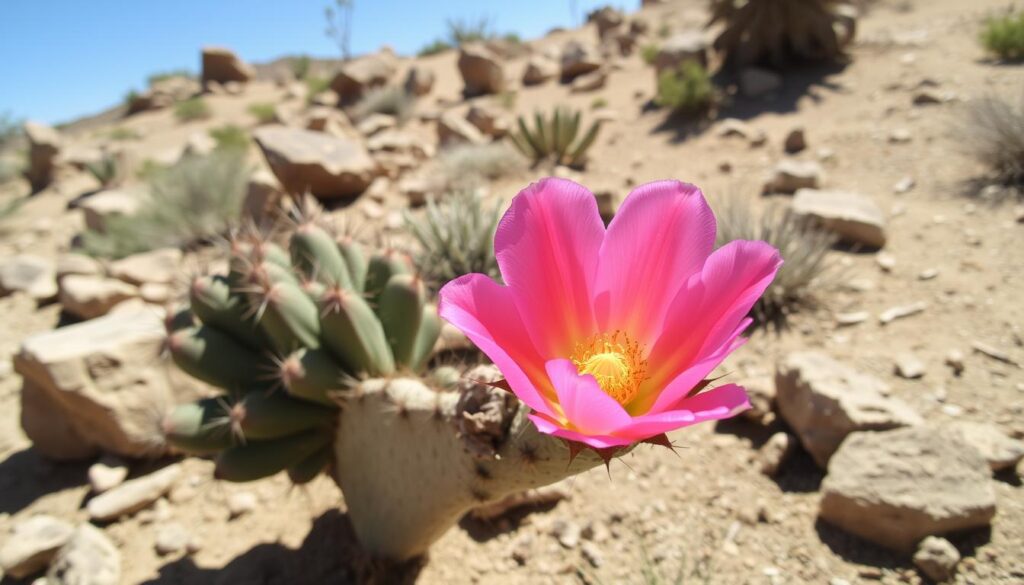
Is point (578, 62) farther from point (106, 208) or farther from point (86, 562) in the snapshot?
point (86, 562)

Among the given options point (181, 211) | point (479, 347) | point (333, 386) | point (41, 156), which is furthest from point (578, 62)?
point (479, 347)

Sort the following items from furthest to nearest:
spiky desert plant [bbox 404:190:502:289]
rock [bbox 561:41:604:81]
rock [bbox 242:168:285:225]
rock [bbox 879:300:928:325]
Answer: rock [bbox 561:41:604:81] → rock [bbox 242:168:285:225] → spiky desert plant [bbox 404:190:502:289] → rock [bbox 879:300:928:325]

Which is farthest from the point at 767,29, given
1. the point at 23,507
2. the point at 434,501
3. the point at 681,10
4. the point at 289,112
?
the point at 681,10

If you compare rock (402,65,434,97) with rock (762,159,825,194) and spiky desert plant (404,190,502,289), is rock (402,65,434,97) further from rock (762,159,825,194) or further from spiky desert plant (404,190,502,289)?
spiky desert plant (404,190,502,289)

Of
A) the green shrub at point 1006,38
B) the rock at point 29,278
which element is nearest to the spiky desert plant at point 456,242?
the rock at point 29,278

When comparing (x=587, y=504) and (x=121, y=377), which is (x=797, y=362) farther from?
(x=121, y=377)

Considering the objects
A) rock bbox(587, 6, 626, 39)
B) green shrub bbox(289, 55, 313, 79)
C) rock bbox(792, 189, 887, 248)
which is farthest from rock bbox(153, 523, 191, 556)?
green shrub bbox(289, 55, 313, 79)
